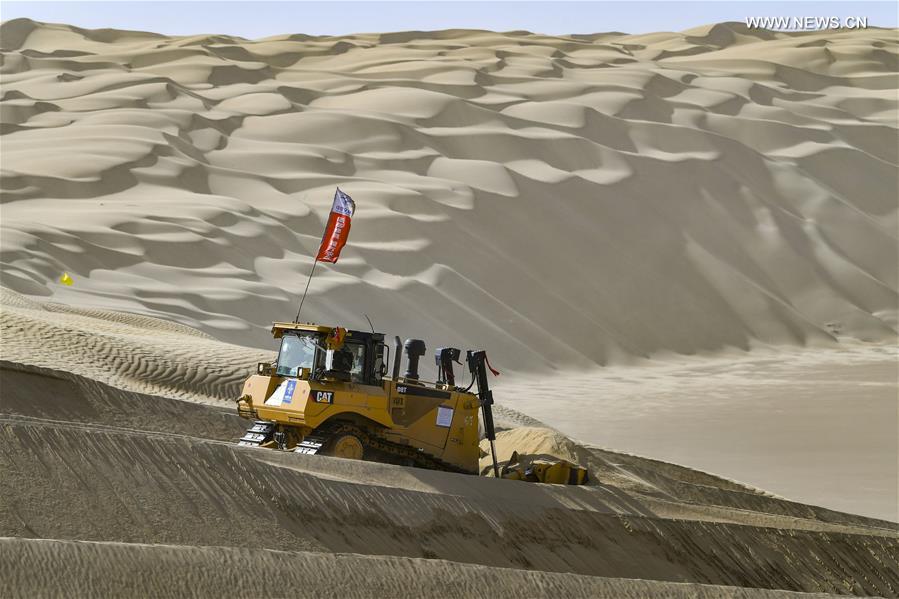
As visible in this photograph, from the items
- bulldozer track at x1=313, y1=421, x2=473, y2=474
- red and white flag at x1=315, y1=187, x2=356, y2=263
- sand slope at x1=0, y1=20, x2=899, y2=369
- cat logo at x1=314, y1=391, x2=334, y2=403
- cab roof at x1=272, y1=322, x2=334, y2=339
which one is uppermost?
red and white flag at x1=315, y1=187, x2=356, y2=263

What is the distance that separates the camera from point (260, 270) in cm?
2852

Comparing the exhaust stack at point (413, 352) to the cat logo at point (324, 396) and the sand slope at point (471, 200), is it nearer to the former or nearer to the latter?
the cat logo at point (324, 396)

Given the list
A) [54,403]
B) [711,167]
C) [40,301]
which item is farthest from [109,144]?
[54,403]

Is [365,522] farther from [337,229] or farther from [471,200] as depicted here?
[471,200]

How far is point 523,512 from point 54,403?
6.12 metres

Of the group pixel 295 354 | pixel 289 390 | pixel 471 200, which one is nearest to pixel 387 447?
pixel 289 390

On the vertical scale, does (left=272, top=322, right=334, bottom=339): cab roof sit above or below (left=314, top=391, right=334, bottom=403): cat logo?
above

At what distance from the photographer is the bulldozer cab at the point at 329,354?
31.8 feet

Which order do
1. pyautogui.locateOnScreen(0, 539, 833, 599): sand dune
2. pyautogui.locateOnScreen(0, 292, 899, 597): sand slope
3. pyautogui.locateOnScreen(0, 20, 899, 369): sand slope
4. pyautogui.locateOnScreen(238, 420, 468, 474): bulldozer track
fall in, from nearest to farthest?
pyautogui.locateOnScreen(0, 539, 833, 599): sand dune < pyautogui.locateOnScreen(0, 292, 899, 597): sand slope < pyautogui.locateOnScreen(238, 420, 468, 474): bulldozer track < pyautogui.locateOnScreen(0, 20, 899, 369): sand slope

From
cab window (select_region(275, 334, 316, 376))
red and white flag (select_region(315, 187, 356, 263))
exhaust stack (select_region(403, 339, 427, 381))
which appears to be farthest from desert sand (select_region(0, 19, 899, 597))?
red and white flag (select_region(315, 187, 356, 263))

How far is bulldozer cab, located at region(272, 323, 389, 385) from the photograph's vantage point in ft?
31.8

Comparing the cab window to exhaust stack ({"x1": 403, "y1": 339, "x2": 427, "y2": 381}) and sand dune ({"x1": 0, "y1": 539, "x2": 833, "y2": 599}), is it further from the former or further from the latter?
sand dune ({"x1": 0, "y1": 539, "x2": 833, "y2": 599})

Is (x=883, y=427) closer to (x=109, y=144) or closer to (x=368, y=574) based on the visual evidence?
(x=368, y=574)

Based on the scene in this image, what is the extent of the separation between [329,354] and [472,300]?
20.9m
